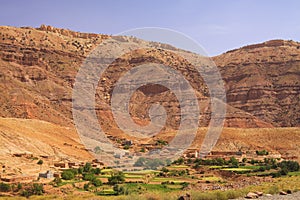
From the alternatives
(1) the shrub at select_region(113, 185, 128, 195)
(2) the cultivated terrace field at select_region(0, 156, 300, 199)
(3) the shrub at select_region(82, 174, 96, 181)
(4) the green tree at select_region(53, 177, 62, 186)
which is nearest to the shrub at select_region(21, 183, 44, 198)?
(2) the cultivated terrace field at select_region(0, 156, 300, 199)

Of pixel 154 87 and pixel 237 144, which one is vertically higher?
pixel 154 87

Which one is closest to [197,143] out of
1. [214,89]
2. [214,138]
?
[214,138]

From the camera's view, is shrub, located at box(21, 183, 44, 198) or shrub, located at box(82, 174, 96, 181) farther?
shrub, located at box(82, 174, 96, 181)

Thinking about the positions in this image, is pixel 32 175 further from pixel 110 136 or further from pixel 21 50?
pixel 21 50

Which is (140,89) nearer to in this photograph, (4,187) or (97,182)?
(97,182)

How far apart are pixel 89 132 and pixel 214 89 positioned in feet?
151

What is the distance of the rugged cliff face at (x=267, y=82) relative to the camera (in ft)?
330

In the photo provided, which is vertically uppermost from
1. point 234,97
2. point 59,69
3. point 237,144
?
point 59,69

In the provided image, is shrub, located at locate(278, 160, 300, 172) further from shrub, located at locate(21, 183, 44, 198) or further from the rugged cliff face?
the rugged cliff face

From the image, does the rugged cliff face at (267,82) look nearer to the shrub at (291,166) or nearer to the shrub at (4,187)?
the shrub at (291,166)

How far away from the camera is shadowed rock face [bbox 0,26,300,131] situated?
8006 centimetres

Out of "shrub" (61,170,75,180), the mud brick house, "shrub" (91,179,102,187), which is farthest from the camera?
"shrub" (61,170,75,180)

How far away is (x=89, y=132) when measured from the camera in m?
67.9

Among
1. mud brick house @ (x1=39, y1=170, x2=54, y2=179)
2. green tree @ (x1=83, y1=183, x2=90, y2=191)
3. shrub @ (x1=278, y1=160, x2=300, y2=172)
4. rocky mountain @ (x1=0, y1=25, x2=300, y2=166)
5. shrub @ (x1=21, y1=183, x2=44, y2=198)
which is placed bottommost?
shrub @ (x1=278, y1=160, x2=300, y2=172)
